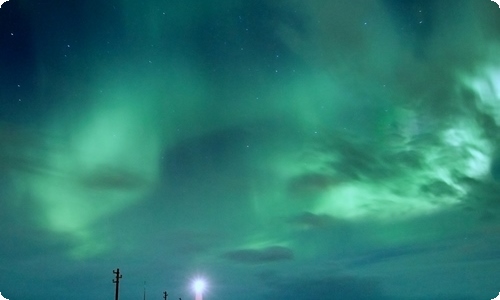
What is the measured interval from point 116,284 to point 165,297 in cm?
2101

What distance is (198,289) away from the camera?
5812 cm

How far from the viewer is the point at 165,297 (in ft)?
255

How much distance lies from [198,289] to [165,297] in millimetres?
21867

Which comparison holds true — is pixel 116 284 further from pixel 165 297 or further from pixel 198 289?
pixel 165 297

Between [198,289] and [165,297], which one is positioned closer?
[198,289]

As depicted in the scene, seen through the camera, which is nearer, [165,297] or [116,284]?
[116,284]

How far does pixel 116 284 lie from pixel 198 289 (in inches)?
380

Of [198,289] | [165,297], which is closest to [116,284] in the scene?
[198,289]
